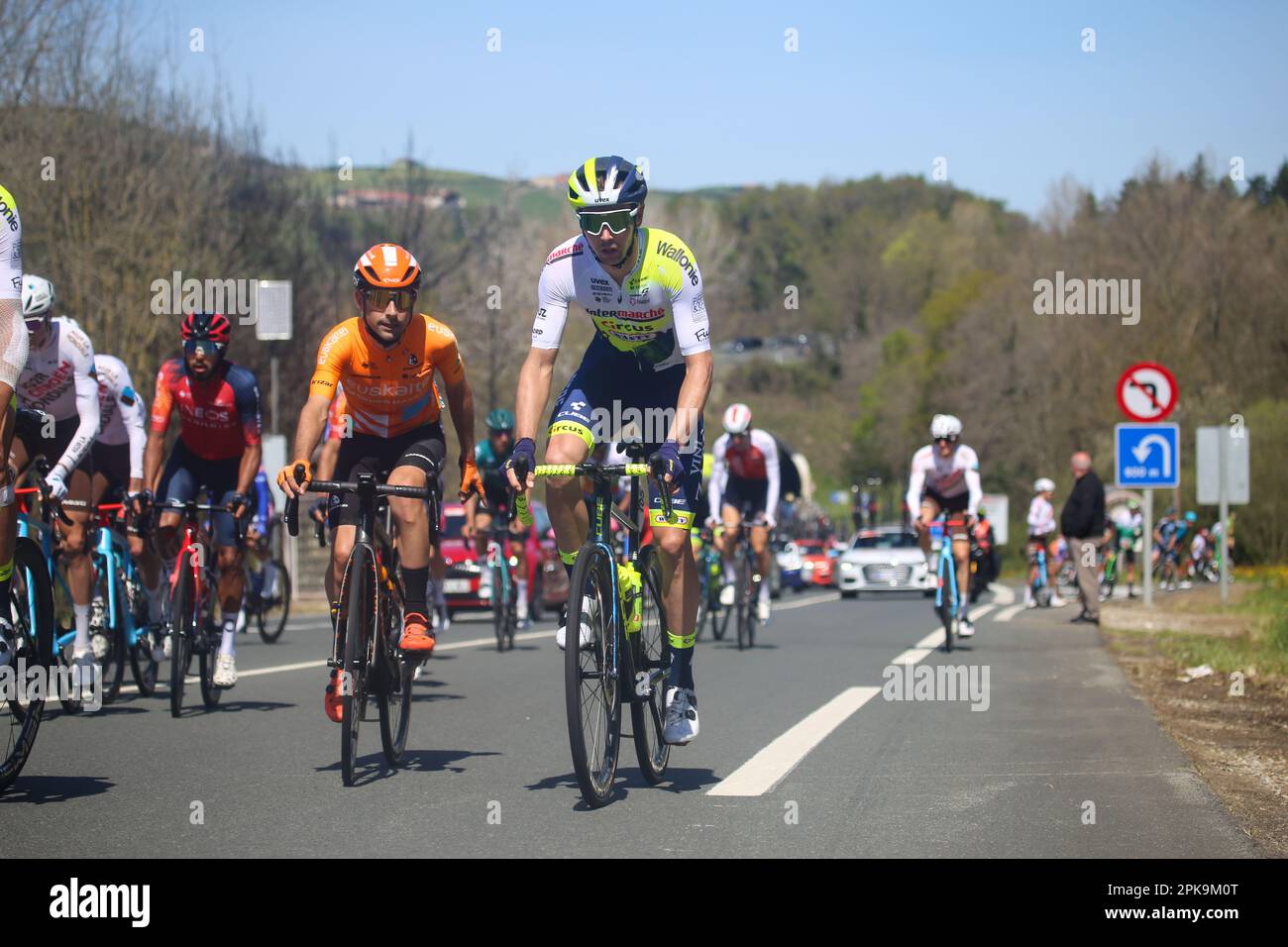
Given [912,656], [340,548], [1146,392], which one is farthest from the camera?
[1146,392]

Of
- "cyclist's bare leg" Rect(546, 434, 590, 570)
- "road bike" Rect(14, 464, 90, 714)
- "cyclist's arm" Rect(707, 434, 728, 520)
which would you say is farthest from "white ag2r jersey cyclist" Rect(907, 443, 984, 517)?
"cyclist's bare leg" Rect(546, 434, 590, 570)

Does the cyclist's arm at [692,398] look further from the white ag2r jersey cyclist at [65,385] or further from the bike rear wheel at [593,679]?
the white ag2r jersey cyclist at [65,385]

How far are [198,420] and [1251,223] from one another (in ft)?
167

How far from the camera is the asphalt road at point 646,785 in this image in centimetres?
594

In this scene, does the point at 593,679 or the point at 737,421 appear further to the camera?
the point at 737,421

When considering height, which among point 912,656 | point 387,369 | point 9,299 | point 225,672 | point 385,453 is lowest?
point 912,656

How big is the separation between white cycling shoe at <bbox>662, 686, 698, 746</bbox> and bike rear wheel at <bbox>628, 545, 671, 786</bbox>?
49 mm

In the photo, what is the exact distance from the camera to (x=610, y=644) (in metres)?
6.75

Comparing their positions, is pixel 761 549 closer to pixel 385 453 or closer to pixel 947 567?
pixel 947 567

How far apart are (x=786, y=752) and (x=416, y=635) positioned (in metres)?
1.90

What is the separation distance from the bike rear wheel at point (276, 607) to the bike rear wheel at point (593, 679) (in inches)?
399

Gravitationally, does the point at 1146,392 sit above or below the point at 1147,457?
above

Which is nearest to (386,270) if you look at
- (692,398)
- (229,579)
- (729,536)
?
(692,398)
